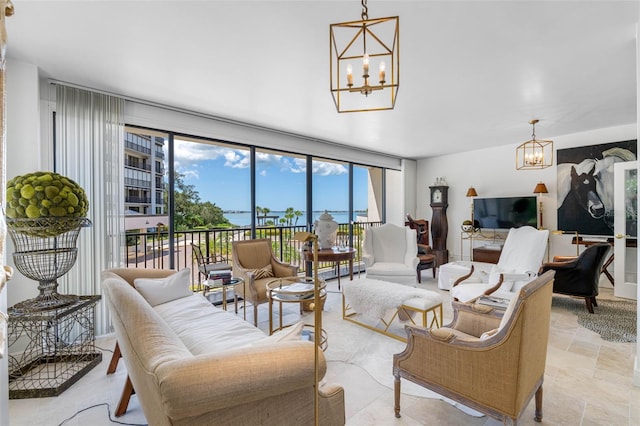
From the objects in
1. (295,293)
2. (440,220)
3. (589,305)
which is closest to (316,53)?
(295,293)

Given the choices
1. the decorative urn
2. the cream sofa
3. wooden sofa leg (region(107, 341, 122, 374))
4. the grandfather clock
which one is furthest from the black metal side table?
the grandfather clock

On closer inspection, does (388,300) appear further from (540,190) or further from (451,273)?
(540,190)

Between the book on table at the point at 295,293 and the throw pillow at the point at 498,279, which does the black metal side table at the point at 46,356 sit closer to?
the book on table at the point at 295,293

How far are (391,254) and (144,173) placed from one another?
3.50m

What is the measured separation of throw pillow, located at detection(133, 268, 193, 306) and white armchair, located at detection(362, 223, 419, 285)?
2.33 meters

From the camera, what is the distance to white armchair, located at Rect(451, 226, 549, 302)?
303 cm

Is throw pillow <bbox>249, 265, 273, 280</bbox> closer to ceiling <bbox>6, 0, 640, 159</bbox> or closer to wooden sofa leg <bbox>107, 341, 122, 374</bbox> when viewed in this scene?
wooden sofa leg <bbox>107, 341, 122, 374</bbox>

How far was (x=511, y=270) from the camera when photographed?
341 centimetres

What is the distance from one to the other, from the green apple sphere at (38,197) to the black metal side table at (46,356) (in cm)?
69

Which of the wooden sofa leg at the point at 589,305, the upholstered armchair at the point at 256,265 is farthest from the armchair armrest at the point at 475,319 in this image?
the wooden sofa leg at the point at 589,305

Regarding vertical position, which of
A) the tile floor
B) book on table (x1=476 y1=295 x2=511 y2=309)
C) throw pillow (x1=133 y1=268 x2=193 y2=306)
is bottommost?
the tile floor

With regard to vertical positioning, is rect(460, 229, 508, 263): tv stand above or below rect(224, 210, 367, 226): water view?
below

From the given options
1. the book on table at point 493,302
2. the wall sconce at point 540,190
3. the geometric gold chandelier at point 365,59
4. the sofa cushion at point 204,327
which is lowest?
the sofa cushion at point 204,327

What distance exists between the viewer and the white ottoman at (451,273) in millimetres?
3938
